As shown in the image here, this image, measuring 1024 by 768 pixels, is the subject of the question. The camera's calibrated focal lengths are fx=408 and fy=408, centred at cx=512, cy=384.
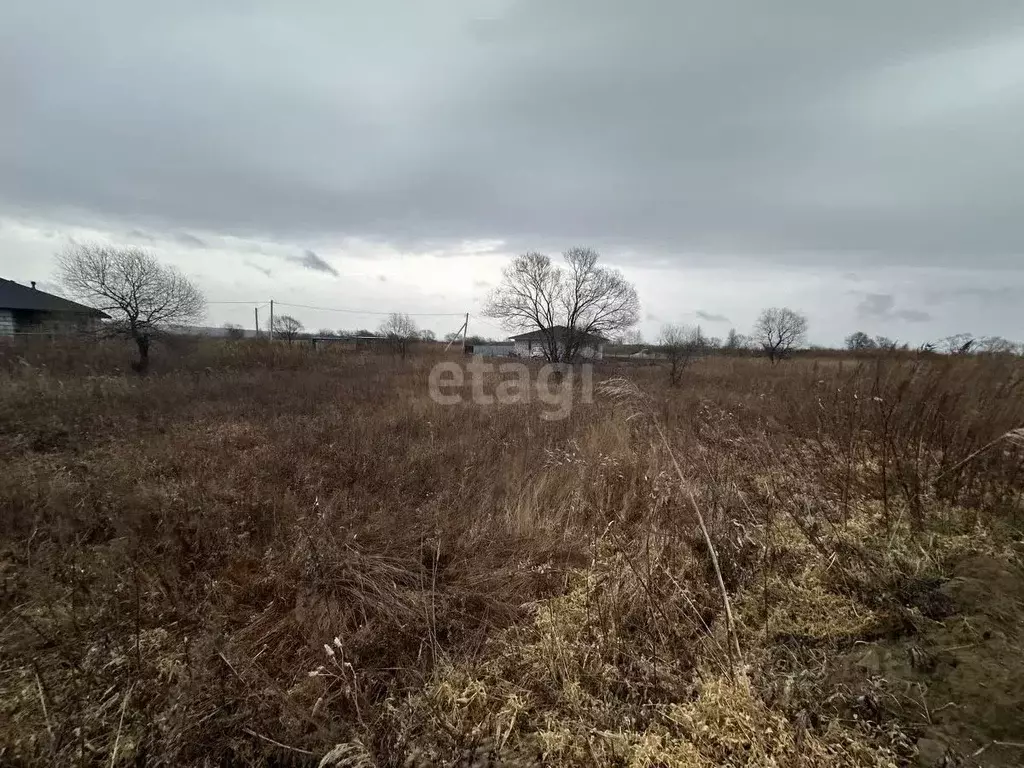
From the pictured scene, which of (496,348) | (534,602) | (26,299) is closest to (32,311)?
(26,299)

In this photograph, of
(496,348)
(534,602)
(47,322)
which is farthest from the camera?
(496,348)

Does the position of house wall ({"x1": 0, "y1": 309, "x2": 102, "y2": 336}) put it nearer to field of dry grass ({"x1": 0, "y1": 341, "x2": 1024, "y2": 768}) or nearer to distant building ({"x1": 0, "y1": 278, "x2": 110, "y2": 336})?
distant building ({"x1": 0, "y1": 278, "x2": 110, "y2": 336})

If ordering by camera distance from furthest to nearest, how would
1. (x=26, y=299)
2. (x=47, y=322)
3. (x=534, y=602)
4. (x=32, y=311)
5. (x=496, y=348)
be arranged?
(x=496, y=348) → (x=26, y=299) → (x=32, y=311) → (x=47, y=322) → (x=534, y=602)

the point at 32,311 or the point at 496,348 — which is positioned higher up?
Result: the point at 32,311

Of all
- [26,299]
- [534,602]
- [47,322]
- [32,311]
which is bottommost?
[534,602]

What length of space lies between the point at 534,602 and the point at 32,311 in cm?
3525

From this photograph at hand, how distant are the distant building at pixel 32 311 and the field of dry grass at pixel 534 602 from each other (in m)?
19.0

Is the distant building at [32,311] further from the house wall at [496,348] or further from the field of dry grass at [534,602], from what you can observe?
the house wall at [496,348]

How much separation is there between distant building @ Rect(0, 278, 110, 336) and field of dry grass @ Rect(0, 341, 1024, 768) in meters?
19.0

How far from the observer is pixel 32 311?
2356 cm

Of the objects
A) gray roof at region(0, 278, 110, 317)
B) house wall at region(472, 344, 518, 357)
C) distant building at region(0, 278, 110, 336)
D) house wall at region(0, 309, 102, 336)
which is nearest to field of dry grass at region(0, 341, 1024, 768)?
house wall at region(0, 309, 102, 336)

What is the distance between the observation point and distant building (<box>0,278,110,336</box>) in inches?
718

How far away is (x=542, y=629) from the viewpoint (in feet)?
7.84

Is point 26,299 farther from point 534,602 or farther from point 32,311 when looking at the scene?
point 534,602
